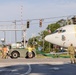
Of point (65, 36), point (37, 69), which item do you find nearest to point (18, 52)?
point (65, 36)

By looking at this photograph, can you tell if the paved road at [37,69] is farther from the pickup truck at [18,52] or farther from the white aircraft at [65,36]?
the pickup truck at [18,52]

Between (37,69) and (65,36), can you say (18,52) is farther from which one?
(37,69)

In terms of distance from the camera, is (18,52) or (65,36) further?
(18,52)

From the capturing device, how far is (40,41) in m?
134

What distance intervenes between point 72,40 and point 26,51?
5.32 m

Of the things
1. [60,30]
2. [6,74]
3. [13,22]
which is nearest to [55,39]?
[60,30]

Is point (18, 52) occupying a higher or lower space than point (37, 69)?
higher

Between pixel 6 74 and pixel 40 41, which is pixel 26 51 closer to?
pixel 6 74

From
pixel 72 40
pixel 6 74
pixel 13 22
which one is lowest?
pixel 6 74

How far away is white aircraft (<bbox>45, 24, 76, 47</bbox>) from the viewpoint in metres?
41.2

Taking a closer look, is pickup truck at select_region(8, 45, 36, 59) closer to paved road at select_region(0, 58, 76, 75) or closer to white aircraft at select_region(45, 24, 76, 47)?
white aircraft at select_region(45, 24, 76, 47)

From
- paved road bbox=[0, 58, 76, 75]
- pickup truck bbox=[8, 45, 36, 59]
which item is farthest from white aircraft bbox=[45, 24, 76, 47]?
paved road bbox=[0, 58, 76, 75]

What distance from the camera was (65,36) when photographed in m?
41.9

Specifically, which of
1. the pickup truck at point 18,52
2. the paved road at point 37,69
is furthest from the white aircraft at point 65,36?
the paved road at point 37,69
